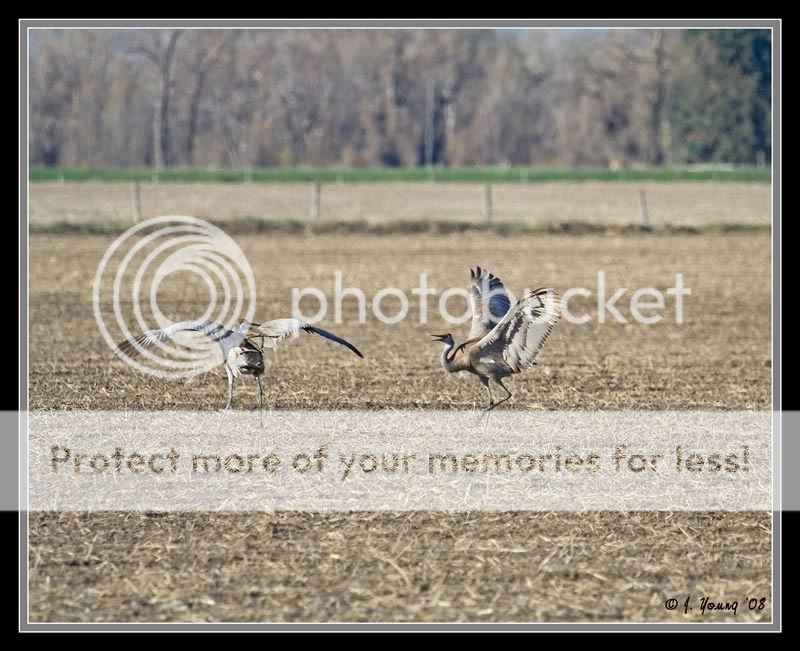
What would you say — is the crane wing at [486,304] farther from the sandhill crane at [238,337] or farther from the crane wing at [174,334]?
the crane wing at [174,334]

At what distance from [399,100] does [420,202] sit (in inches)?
898

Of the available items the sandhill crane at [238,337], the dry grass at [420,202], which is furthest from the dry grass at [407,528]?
the dry grass at [420,202]

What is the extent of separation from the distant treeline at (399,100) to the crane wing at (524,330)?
144ft

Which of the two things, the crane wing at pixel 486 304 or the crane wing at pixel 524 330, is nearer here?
the crane wing at pixel 524 330

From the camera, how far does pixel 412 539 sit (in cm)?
638

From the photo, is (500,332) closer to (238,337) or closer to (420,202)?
(238,337)

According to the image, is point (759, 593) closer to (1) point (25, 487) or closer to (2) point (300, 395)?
(1) point (25, 487)

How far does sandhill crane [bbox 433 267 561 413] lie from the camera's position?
24.8 feet

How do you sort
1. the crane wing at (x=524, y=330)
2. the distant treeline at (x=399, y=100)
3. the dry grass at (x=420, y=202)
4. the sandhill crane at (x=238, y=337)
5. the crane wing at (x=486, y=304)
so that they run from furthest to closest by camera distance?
the distant treeline at (x=399, y=100) < the dry grass at (x=420, y=202) < the crane wing at (x=486, y=304) < the sandhill crane at (x=238, y=337) < the crane wing at (x=524, y=330)

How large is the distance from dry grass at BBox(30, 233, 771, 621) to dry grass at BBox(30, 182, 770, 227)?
40.3 ft

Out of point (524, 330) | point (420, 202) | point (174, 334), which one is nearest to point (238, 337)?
point (174, 334)

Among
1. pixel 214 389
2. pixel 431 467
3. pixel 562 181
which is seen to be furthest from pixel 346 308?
pixel 562 181

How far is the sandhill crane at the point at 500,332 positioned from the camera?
7.55m

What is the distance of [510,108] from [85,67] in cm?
2222
